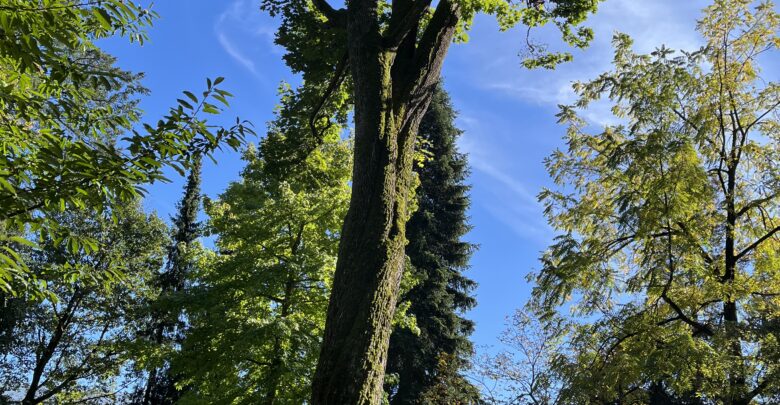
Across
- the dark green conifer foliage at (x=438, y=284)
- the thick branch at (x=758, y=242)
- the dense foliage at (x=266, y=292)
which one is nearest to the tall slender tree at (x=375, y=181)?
the dense foliage at (x=266, y=292)

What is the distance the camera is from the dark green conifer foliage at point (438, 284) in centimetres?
1856

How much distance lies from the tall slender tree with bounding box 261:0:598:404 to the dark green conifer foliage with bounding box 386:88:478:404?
1206cm

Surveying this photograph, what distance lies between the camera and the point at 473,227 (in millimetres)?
23266

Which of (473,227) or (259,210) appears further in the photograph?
(473,227)

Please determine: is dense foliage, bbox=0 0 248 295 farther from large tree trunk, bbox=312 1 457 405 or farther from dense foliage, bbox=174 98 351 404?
dense foliage, bbox=174 98 351 404

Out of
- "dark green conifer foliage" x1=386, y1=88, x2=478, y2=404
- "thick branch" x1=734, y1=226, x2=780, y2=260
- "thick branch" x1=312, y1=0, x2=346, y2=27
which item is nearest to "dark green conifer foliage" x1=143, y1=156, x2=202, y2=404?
"dark green conifer foliage" x1=386, y1=88, x2=478, y2=404

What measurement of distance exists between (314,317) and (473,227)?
13148 millimetres

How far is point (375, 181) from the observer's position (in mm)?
3809

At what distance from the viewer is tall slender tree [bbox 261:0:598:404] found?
3234mm

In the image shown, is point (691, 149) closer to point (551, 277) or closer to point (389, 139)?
point (551, 277)

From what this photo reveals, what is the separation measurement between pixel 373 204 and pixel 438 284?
17489mm

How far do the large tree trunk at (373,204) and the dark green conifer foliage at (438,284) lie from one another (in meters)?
12.1

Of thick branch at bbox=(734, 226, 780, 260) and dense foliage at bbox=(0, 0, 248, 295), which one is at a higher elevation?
thick branch at bbox=(734, 226, 780, 260)

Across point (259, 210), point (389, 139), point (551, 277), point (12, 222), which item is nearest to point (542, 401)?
point (551, 277)
